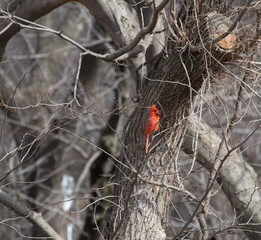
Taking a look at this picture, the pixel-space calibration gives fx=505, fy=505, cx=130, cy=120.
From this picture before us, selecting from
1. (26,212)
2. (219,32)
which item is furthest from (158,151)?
(26,212)

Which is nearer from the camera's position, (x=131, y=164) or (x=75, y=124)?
(x=131, y=164)

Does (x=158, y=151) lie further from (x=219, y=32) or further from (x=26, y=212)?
(x=26, y=212)

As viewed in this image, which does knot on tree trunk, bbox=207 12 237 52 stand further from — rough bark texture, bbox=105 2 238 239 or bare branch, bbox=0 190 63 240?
bare branch, bbox=0 190 63 240

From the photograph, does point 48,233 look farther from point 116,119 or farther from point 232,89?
point 116,119

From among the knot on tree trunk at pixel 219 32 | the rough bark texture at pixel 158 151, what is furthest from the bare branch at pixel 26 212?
the knot on tree trunk at pixel 219 32

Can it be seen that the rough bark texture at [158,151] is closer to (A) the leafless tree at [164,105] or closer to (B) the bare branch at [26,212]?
(A) the leafless tree at [164,105]

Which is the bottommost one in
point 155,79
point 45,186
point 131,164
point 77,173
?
point 77,173

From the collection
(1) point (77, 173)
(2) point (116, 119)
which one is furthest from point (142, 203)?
(1) point (77, 173)

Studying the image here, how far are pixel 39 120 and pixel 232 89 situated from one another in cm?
482

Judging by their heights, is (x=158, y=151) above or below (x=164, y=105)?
below

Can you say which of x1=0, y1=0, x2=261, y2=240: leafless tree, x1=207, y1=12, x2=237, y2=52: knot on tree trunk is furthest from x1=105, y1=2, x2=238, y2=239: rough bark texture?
x1=207, y1=12, x2=237, y2=52: knot on tree trunk

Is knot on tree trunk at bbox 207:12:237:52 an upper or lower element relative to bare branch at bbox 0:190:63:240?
upper

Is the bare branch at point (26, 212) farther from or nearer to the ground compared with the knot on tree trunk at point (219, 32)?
nearer to the ground

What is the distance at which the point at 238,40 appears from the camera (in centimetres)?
437
